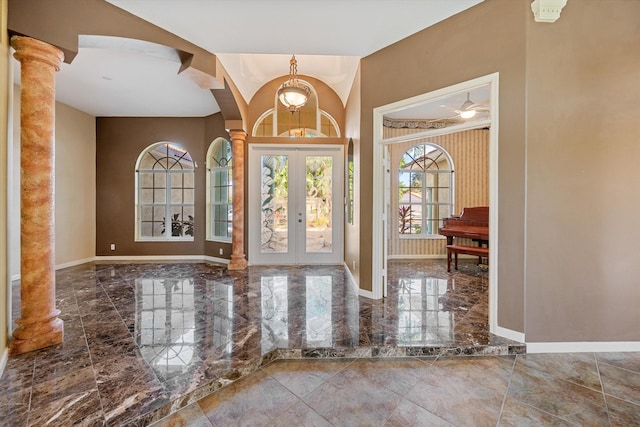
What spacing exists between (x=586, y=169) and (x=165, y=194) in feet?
23.0

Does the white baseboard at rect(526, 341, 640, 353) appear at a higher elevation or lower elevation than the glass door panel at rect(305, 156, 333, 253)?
lower

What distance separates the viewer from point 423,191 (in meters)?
6.53

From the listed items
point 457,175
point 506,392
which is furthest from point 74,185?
point 457,175

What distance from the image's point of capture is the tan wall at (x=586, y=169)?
2.44m

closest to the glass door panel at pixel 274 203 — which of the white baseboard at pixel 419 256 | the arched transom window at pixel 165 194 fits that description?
the arched transom window at pixel 165 194

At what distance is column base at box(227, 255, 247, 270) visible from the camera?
5.29 m

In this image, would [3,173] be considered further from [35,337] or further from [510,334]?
[510,334]

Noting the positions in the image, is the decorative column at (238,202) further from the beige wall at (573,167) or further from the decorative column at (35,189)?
the beige wall at (573,167)

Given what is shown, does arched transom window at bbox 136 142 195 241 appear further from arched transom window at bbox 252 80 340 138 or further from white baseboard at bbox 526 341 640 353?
white baseboard at bbox 526 341 640 353

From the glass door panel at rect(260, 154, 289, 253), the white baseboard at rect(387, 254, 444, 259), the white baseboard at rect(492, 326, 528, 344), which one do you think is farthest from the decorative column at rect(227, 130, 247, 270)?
the white baseboard at rect(492, 326, 528, 344)

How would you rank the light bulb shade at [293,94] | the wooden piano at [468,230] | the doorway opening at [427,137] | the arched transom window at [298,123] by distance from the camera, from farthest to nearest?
the arched transom window at [298,123] → the wooden piano at [468,230] → the light bulb shade at [293,94] → the doorway opening at [427,137]

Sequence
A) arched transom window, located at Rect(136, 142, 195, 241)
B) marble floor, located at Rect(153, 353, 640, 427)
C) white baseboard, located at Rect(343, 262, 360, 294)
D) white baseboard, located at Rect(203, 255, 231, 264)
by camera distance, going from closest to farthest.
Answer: marble floor, located at Rect(153, 353, 640, 427)
white baseboard, located at Rect(343, 262, 360, 294)
white baseboard, located at Rect(203, 255, 231, 264)
arched transom window, located at Rect(136, 142, 195, 241)

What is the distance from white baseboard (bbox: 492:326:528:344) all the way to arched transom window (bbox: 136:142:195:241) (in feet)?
19.2

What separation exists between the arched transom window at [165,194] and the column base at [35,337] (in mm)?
3845
